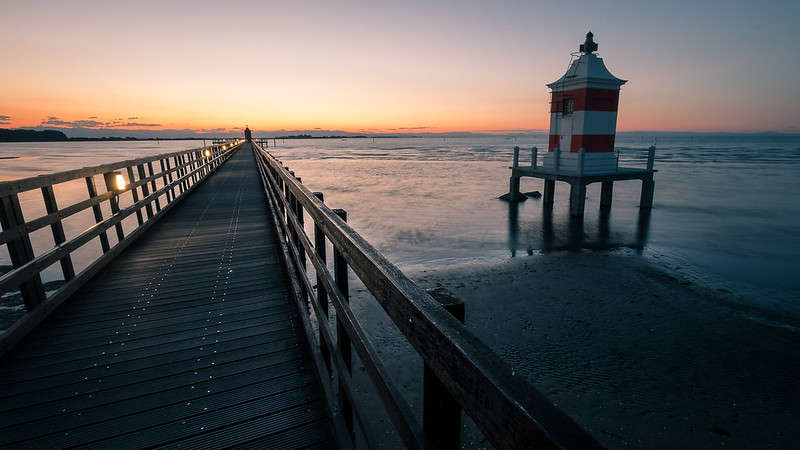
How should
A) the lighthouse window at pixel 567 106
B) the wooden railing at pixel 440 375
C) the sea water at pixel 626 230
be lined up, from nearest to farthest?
1. the wooden railing at pixel 440 375
2. the sea water at pixel 626 230
3. the lighthouse window at pixel 567 106

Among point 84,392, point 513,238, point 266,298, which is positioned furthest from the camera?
point 513,238

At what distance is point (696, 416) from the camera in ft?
16.6

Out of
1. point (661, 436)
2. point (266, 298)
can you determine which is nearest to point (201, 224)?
point (266, 298)

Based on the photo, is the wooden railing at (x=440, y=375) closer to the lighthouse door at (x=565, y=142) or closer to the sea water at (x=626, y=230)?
the sea water at (x=626, y=230)

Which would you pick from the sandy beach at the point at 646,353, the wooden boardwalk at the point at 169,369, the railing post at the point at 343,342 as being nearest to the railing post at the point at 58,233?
the wooden boardwalk at the point at 169,369

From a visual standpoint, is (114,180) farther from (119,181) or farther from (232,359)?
(232,359)

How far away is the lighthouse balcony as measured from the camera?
54.7 feet

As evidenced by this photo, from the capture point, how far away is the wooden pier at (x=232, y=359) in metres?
1.02

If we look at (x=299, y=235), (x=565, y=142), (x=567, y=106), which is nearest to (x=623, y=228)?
(x=565, y=142)

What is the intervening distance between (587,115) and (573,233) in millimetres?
5193

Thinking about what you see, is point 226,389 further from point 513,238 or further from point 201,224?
point 513,238

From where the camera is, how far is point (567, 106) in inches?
679

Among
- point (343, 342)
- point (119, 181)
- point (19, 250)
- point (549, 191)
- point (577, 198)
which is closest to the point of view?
point (343, 342)

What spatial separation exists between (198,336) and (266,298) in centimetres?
85
